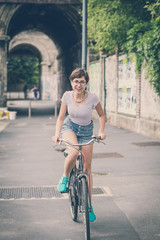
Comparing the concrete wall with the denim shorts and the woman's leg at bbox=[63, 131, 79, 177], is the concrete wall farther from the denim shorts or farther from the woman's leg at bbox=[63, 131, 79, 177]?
the woman's leg at bbox=[63, 131, 79, 177]

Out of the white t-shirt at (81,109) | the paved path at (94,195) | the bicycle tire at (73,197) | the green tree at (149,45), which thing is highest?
the green tree at (149,45)

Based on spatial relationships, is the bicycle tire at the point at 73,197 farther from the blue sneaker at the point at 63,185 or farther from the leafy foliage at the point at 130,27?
the leafy foliage at the point at 130,27

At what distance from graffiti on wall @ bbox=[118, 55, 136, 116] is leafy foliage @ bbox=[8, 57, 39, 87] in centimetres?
6737

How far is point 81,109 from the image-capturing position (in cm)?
506

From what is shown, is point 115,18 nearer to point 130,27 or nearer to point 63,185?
point 130,27

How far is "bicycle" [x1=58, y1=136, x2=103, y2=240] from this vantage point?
14.8ft

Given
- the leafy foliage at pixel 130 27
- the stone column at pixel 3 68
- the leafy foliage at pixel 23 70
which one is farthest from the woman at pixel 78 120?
the leafy foliage at pixel 23 70

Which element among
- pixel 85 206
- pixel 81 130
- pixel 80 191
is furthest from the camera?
pixel 81 130

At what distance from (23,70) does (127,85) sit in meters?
70.9

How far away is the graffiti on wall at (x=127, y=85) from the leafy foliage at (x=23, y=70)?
67.4m

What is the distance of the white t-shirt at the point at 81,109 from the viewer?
507 cm

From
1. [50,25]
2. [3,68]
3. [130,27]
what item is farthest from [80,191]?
[50,25]

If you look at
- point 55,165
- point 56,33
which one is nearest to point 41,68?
point 56,33

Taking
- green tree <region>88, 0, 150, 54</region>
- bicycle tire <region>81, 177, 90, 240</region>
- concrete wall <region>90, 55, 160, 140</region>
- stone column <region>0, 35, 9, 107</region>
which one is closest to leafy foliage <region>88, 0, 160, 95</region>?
green tree <region>88, 0, 150, 54</region>
